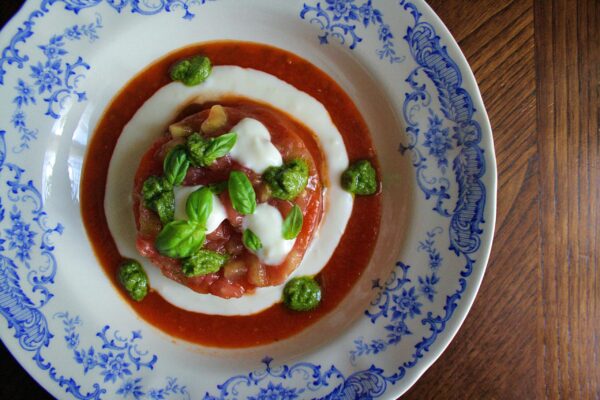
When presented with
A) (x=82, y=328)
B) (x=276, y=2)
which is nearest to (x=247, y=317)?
(x=82, y=328)

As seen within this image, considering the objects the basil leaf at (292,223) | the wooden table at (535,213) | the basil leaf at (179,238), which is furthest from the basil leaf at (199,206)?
the wooden table at (535,213)

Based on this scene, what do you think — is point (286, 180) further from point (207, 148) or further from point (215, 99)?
point (215, 99)

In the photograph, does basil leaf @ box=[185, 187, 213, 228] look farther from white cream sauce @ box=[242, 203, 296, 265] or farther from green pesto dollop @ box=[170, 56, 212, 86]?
green pesto dollop @ box=[170, 56, 212, 86]

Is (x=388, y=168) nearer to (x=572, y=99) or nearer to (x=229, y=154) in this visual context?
(x=229, y=154)

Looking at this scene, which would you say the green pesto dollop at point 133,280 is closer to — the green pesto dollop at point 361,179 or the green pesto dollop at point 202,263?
the green pesto dollop at point 202,263

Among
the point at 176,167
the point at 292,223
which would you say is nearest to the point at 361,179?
the point at 292,223
